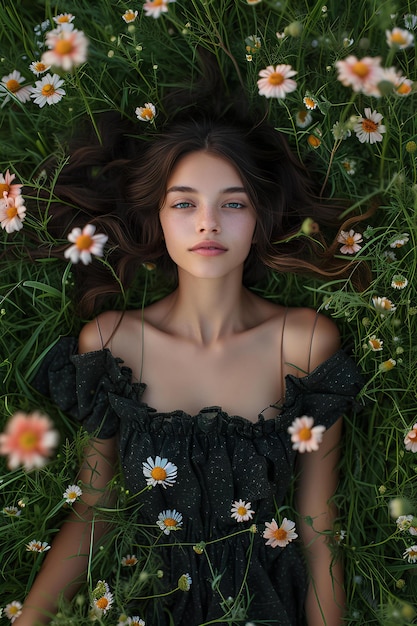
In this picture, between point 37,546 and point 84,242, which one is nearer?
point 84,242

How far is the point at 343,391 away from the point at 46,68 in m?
1.43

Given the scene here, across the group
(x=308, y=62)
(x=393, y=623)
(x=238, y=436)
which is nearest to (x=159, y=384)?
(x=238, y=436)

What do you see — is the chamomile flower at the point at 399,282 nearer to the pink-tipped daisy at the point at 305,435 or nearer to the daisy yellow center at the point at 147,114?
the pink-tipped daisy at the point at 305,435

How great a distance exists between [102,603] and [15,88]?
5.46 ft

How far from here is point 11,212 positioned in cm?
211

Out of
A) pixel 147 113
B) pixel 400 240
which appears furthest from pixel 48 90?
pixel 400 240

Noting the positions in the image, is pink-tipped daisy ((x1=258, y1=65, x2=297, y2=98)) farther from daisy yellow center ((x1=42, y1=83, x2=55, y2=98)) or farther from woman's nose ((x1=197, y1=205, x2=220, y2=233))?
daisy yellow center ((x1=42, y1=83, x2=55, y2=98))

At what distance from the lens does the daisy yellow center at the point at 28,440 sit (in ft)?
4.56

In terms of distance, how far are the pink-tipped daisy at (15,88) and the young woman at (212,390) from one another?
26cm

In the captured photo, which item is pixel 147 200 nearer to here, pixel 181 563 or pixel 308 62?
pixel 308 62

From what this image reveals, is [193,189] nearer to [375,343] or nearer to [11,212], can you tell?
[11,212]

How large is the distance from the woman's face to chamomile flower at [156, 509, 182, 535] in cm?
77

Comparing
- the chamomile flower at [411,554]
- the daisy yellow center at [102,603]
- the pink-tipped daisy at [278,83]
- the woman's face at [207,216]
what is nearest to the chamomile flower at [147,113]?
the woman's face at [207,216]

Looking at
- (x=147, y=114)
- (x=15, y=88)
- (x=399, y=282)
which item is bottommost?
(x=399, y=282)
